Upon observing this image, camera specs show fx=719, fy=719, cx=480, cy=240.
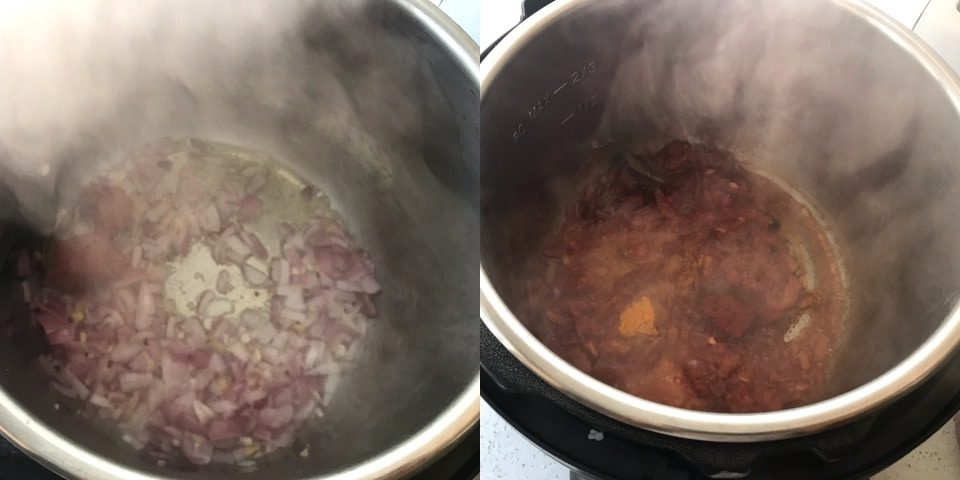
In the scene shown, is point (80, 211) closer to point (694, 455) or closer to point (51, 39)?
point (51, 39)

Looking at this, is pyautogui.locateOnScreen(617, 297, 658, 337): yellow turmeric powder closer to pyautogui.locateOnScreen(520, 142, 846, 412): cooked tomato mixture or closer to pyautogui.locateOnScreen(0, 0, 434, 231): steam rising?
pyautogui.locateOnScreen(520, 142, 846, 412): cooked tomato mixture

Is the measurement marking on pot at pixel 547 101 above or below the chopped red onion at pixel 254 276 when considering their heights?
above

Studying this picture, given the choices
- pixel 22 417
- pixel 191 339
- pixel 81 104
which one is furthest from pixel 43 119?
pixel 22 417

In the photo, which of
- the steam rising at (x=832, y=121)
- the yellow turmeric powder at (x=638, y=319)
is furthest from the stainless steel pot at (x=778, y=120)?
the yellow turmeric powder at (x=638, y=319)

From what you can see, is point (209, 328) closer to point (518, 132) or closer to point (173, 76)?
point (173, 76)

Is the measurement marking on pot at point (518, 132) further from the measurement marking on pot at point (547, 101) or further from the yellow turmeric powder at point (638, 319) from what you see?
the yellow turmeric powder at point (638, 319)

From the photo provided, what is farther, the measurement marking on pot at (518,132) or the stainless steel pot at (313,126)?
the measurement marking on pot at (518,132)
